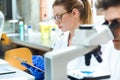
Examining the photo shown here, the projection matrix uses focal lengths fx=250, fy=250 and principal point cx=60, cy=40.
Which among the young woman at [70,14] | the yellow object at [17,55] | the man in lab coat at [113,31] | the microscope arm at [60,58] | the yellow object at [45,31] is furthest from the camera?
the yellow object at [45,31]

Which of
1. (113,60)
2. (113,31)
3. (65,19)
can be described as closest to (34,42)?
(65,19)

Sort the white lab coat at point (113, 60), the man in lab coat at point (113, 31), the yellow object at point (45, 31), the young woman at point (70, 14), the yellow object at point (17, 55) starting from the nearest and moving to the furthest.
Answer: the man in lab coat at point (113, 31)
the white lab coat at point (113, 60)
the young woman at point (70, 14)
the yellow object at point (17, 55)
the yellow object at point (45, 31)

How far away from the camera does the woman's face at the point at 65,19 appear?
1674mm

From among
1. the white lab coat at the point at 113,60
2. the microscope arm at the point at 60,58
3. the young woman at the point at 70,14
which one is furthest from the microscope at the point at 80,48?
the young woman at the point at 70,14

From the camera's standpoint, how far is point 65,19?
1.69m

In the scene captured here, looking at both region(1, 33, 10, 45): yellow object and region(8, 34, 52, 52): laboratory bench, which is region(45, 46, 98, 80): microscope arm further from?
region(1, 33, 10, 45): yellow object

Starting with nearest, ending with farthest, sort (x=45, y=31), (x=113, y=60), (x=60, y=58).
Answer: (x=60, y=58)
(x=113, y=60)
(x=45, y=31)

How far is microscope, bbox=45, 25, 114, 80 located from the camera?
68cm

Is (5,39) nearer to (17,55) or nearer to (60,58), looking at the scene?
(17,55)

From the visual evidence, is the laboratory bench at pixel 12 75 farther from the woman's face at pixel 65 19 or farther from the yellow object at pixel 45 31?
the yellow object at pixel 45 31

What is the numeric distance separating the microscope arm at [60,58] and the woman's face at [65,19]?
98 cm

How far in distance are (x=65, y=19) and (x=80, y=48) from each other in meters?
1.01

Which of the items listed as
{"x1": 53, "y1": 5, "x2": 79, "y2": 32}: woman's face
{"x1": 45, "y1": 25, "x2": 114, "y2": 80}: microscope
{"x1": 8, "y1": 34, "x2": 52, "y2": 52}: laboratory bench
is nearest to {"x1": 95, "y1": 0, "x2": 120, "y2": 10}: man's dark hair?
{"x1": 45, "y1": 25, "x2": 114, "y2": 80}: microscope

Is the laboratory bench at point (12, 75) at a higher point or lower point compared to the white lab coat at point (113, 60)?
lower
